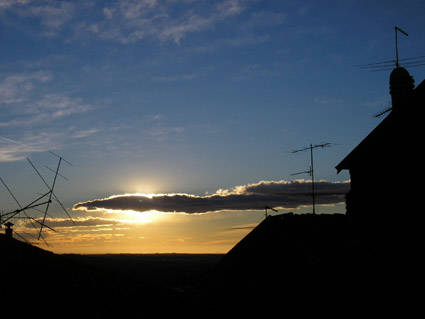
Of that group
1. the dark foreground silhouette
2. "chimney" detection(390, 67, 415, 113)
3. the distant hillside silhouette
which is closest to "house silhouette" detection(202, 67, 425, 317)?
the dark foreground silhouette

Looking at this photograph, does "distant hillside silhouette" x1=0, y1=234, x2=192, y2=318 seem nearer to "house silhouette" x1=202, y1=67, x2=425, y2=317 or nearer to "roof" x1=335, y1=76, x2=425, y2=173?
"house silhouette" x1=202, y1=67, x2=425, y2=317

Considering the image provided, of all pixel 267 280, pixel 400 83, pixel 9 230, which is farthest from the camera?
pixel 400 83

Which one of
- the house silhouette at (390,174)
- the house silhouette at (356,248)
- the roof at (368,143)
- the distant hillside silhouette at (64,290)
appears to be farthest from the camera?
the roof at (368,143)

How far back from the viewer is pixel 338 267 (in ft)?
54.5

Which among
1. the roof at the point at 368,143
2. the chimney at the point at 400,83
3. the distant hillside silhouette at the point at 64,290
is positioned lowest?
the distant hillside silhouette at the point at 64,290

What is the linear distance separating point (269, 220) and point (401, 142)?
299 inches

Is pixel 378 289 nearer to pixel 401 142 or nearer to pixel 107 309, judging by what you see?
pixel 401 142

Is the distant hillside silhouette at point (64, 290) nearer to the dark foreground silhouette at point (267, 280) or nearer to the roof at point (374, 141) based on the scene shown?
the dark foreground silhouette at point (267, 280)

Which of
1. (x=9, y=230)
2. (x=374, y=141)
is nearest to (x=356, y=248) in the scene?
(x=374, y=141)

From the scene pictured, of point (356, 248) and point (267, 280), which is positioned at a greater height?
point (356, 248)

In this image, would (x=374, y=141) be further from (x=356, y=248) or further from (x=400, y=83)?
(x=356, y=248)

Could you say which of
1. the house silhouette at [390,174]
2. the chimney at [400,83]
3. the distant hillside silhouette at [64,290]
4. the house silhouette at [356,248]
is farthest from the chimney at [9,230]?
the chimney at [400,83]

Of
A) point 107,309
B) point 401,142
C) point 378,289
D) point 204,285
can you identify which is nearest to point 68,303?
point 107,309

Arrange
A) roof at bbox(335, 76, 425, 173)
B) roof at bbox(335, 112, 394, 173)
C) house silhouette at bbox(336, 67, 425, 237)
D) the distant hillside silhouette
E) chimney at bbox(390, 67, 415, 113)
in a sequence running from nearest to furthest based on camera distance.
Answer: the distant hillside silhouette
house silhouette at bbox(336, 67, 425, 237)
roof at bbox(335, 76, 425, 173)
roof at bbox(335, 112, 394, 173)
chimney at bbox(390, 67, 415, 113)
